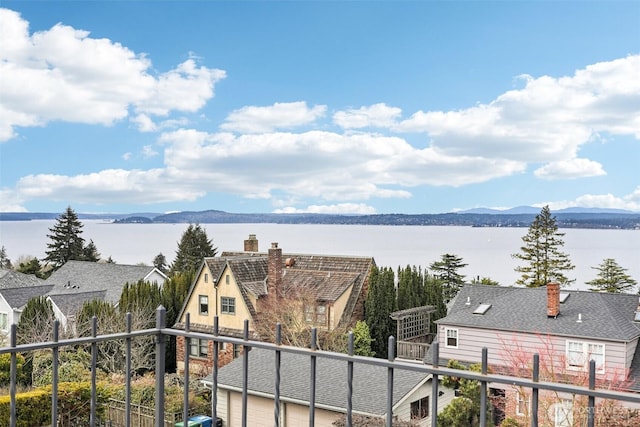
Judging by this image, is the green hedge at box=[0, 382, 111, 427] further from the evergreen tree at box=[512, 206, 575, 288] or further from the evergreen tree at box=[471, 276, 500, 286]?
the evergreen tree at box=[512, 206, 575, 288]

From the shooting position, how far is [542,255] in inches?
1244

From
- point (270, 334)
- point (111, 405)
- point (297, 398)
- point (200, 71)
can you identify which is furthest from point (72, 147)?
point (297, 398)

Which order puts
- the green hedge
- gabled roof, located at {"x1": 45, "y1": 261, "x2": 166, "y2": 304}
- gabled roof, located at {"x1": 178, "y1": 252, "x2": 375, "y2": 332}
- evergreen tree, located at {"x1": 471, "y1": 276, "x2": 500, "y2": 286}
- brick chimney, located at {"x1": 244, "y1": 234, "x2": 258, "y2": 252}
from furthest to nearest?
evergreen tree, located at {"x1": 471, "y1": 276, "x2": 500, "y2": 286} < gabled roof, located at {"x1": 45, "y1": 261, "x2": 166, "y2": 304} < brick chimney, located at {"x1": 244, "y1": 234, "x2": 258, "y2": 252} < gabled roof, located at {"x1": 178, "y1": 252, "x2": 375, "y2": 332} < the green hedge

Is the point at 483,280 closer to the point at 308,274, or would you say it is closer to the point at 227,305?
the point at 308,274

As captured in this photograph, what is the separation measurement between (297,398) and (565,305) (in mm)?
9444

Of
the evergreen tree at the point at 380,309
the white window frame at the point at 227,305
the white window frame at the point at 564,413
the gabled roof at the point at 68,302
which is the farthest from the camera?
the gabled roof at the point at 68,302

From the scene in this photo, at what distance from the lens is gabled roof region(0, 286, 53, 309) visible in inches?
1019

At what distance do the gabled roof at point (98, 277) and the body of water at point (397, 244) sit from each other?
5282 millimetres

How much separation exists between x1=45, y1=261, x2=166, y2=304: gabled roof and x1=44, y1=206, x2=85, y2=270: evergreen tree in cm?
968

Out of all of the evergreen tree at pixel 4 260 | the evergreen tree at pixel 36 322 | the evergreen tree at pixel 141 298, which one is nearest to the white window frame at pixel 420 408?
the evergreen tree at pixel 141 298

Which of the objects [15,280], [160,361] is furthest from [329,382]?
[15,280]

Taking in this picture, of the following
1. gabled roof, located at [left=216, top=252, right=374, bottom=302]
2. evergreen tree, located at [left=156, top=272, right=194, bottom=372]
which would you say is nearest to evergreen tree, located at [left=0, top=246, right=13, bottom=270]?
evergreen tree, located at [left=156, top=272, right=194, bottom=372]

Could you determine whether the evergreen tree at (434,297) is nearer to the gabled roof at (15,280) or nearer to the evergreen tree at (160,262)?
the gabled roof at (15,280)

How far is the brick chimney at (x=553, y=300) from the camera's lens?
17047mm
